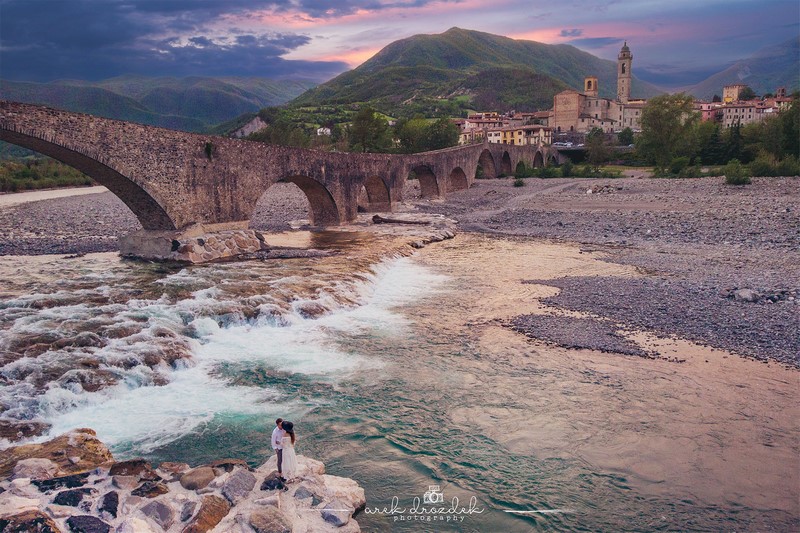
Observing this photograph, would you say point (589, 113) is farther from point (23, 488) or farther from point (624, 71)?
point (23, 488)

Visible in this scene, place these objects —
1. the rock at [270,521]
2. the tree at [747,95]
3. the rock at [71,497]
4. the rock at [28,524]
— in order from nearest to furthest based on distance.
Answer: the rock at [28,524] → the rock at [270,521] → the rock at [71,497] → the tree at [747,95]

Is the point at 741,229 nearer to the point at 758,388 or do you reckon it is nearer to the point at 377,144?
the point at 758,388

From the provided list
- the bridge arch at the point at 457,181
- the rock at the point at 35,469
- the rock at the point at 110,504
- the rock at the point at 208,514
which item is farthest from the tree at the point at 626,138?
the rock at the point at 110,504

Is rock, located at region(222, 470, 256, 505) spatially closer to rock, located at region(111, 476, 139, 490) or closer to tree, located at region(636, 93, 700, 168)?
rock, located at region(111, 476, 139, 490)

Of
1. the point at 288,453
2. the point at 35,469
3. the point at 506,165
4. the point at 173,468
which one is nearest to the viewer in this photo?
the point at 35,469

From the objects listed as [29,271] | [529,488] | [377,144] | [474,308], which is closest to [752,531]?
[529,488]

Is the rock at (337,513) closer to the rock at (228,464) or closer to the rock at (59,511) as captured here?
the rock at (228,464)

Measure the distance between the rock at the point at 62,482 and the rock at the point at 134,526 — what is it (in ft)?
3.57

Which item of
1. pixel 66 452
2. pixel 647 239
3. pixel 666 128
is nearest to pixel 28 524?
pixel 66 452

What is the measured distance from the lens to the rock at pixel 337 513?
6.09m

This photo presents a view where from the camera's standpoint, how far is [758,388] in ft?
31.4

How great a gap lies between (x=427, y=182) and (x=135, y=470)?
43339mm

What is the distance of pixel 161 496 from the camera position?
6.06 meters

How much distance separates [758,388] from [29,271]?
20.2 meters
